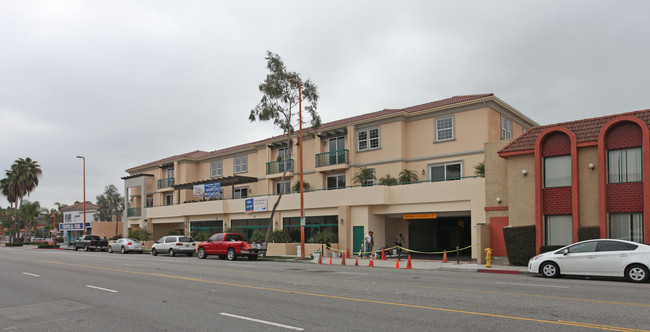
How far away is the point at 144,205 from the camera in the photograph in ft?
175

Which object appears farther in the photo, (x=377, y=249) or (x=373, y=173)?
(x=373, y=173)

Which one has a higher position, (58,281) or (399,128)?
(399,128)

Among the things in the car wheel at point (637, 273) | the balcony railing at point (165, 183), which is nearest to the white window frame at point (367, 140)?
the car wheel at point (637, 273)

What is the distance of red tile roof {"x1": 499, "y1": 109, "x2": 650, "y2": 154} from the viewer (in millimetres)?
20302

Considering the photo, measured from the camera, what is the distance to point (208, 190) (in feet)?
143

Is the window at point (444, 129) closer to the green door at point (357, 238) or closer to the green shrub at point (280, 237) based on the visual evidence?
the green door at point (357, 238)

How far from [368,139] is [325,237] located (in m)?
7.70

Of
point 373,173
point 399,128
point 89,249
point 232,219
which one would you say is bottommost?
point 89,249

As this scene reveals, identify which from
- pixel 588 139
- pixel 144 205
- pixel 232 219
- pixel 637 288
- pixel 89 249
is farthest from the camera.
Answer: pixel 144 205

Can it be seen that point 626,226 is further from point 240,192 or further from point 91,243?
point 91,243

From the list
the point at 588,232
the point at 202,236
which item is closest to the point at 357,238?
the point at 588,232

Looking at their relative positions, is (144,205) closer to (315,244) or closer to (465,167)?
(315,244)

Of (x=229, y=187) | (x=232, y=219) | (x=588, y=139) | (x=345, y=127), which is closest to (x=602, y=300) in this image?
(x=588, y=139)

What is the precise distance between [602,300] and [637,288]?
3625mm
